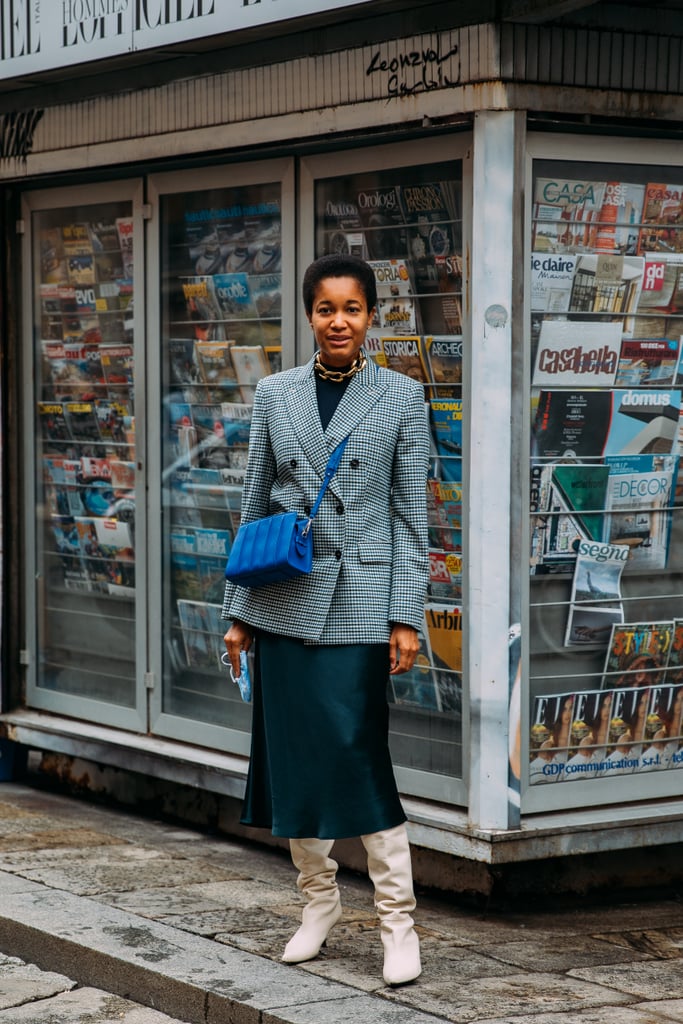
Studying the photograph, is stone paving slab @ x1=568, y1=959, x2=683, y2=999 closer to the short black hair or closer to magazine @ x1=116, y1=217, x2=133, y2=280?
the short black hair

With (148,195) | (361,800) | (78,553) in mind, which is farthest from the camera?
(78,553)

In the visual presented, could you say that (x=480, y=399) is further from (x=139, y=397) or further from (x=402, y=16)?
(x=139, y=397)

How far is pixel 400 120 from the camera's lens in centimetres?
559

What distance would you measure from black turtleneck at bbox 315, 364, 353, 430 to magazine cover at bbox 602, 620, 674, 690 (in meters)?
1.52

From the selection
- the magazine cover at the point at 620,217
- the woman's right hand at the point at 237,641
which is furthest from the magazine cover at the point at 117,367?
the woman's right hand at the point at 237,641

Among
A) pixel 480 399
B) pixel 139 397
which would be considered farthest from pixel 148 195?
pixel 480 399

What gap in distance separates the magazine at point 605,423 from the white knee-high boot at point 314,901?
1.52 m

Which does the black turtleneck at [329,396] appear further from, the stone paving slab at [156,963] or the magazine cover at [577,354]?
the stone paving slab at [156,963]

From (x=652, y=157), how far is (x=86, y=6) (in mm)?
2256

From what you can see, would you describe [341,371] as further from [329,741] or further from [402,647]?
[329,741]

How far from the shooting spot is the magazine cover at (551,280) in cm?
555

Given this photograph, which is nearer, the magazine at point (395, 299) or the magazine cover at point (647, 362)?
the magazine cover at point (647, 362)

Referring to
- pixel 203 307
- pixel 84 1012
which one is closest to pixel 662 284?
pixel 203 307

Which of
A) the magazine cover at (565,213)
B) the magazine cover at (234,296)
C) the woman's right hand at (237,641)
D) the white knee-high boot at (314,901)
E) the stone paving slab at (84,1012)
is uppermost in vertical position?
the magazine cover at (565,213)
